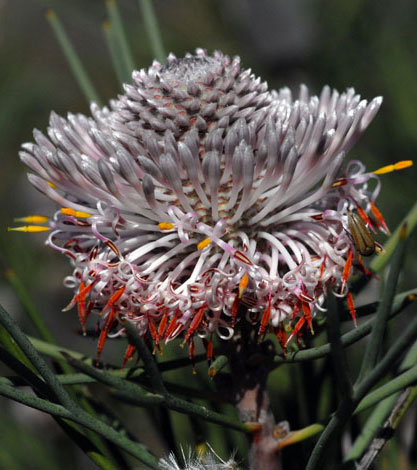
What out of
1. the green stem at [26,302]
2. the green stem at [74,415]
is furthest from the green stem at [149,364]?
the green stem at [26,302]

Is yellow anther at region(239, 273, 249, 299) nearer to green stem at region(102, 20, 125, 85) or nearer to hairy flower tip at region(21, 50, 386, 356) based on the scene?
hairy flower tip at region(21, 50, 386, 356)

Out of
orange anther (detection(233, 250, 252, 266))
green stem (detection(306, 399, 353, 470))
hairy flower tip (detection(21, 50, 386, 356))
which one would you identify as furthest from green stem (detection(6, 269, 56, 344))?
green stem (detection(306, 399, 353, 470))

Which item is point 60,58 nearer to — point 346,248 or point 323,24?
point 323,24

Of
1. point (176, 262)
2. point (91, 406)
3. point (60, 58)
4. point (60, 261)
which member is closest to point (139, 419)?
point (60, 261)

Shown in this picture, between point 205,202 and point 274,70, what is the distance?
2.12 metres

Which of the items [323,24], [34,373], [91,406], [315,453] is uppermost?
[323,24]

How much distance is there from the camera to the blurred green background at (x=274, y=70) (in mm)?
2156

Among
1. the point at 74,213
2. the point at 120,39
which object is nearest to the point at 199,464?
the point at 74,213

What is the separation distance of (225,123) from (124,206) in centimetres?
22

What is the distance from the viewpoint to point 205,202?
0.95 metres

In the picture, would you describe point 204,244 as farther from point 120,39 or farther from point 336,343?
point 120,39

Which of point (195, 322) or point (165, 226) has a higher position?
point (165, 226)

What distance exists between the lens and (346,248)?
91cm

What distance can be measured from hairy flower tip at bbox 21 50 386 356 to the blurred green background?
0.91m
